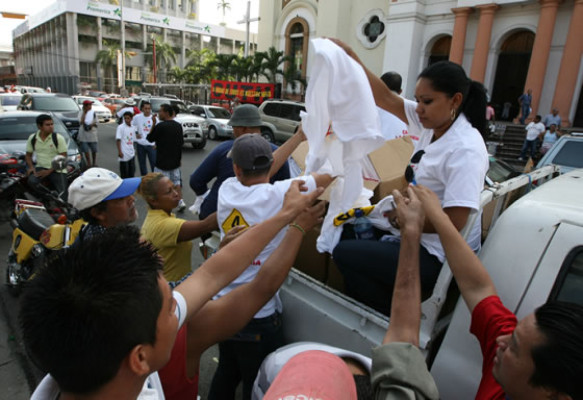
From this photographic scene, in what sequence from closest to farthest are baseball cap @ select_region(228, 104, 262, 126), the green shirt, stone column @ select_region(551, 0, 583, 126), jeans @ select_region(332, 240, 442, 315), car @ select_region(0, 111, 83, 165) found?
1. jeans @ select_region(332, 240, 442, 315)
2. baseball cap @ select_region(228, 104, 262, 126)
3. the green shirt
4. car @ select_region(0, 111, 83, 165)
5. stone column @ select_region(551, 0, 583, 126)

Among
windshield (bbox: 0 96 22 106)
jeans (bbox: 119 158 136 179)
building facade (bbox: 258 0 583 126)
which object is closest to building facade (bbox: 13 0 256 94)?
windshield (bbox: 0 96 22 106)

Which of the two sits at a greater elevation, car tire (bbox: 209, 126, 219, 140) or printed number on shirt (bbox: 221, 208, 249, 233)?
printed number on shirt (bbox: 221, 208, 249, 233)

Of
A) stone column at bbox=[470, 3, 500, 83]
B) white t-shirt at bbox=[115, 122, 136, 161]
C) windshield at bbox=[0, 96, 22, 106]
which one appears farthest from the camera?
stone column at bbox=[470, 3, 500, 83]

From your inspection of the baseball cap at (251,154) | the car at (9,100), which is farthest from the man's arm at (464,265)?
the car at (9,100)

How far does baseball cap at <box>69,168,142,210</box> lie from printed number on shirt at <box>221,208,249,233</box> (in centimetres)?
78

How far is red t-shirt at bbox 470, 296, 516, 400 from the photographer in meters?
1.21

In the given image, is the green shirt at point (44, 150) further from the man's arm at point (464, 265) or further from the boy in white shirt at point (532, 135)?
the boy in white shirt at point (532, 135)

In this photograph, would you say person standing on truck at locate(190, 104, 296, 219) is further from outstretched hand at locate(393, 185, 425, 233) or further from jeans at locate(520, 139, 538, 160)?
jeans at locate(520, 139, 538, 160)

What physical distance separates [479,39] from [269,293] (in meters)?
20.2

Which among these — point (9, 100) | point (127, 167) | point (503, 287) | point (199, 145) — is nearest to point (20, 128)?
point (127, 167)

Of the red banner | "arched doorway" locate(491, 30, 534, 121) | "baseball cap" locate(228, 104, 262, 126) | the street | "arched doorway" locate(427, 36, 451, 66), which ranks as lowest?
the street

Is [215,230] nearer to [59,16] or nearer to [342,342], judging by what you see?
[342,342]

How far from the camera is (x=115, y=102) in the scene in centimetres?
2855

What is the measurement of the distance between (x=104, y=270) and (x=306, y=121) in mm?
1160
